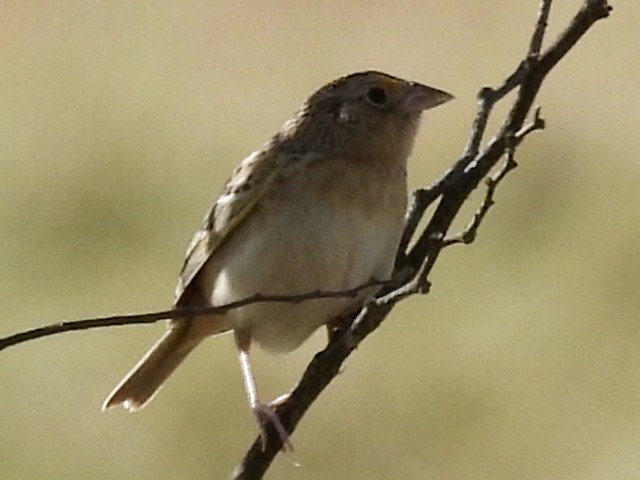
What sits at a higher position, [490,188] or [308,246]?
[490,188]

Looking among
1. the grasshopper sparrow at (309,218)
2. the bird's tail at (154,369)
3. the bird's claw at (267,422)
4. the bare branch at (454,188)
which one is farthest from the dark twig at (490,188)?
the bird's tail at (154,369)

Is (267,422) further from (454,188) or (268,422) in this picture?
(454,188)

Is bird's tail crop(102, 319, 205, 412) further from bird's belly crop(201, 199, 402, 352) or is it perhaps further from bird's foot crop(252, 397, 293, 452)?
bird's foot crop(252, 397, 293, 452)

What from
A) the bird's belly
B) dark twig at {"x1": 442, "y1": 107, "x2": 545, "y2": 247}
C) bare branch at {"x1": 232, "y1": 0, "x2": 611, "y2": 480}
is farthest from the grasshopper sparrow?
dark twig at {"x1": 442, "y1": 107, "x2": 545, "y2": 247}

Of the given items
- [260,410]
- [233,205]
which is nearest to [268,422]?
[260,410]

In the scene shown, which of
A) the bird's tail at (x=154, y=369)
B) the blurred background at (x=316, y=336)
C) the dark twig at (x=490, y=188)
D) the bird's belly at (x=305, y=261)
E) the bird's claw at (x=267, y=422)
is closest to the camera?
the dark twig at (x=490, y=188)

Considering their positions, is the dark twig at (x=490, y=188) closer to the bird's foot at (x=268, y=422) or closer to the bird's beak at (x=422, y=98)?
the bird's foot at (x=268, y=422)
